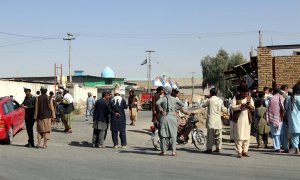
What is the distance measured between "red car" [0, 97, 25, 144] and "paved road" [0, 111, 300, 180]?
411 mm

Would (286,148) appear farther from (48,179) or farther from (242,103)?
(48,179)

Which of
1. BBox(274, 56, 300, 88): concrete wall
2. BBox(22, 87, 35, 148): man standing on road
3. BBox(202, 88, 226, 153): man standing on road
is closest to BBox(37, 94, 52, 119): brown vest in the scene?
BBox(22, 87, 35, 148): man standing on road

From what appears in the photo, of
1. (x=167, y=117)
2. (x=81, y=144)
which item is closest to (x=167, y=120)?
(x=167, y=117)

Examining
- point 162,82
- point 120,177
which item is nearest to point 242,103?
point 120,177

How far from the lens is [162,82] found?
27.2 metres

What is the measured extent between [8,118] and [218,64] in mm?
58244

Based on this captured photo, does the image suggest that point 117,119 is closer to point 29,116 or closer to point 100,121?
point 100,121

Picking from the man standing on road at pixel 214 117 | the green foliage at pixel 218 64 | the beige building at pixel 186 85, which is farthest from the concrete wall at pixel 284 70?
the beige building at pixel 186 85

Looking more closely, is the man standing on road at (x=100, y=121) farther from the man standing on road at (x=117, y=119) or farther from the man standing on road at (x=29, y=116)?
the man standing on road at (x=29, y=116)

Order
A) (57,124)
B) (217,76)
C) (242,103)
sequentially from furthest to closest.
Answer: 1. (217,76)
2. (57,124)
3. (242,103)

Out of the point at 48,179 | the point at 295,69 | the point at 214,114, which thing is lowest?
the point at 48,179

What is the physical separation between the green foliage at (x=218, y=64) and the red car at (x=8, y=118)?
53.9 metres

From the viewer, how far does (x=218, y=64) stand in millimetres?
70750

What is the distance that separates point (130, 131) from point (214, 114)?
Answer: 6655 mm
